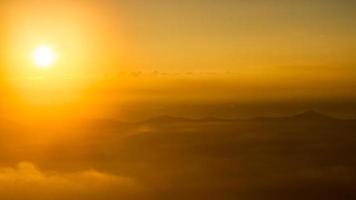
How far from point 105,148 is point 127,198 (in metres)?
3.88

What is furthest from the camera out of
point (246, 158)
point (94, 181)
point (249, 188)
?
point (246, 158)

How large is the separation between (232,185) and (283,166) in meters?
4.74

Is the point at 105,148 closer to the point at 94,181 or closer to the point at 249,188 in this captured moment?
the point at 94,181

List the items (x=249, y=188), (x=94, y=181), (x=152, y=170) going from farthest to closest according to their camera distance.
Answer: (x=152, y=170)
(x=249, y=188)
(x=94, y=181)

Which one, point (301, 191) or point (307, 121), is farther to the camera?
point (307, 121)

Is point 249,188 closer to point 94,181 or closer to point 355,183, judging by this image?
point 355,183

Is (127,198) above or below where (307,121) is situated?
below

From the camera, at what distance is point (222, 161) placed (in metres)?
29.8

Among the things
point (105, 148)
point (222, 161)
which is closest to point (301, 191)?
point (222, 161)

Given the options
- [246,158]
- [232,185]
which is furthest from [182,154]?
[232,185]

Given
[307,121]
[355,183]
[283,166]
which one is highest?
[307,121]

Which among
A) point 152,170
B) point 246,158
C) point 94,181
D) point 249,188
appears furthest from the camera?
point 246,158

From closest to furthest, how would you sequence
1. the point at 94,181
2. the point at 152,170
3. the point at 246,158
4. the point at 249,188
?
the point at 94,181
the point at 249,188
the point at 152,170
the point at 246,158

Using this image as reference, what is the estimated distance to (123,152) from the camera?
28609 mm
